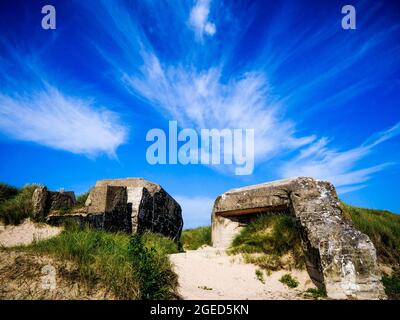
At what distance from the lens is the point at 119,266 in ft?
13.2

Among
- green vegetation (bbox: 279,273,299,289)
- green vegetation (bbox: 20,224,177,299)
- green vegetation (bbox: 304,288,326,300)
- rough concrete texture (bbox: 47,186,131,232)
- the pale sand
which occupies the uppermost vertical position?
rough concrete texture (bbox: 47,186,131,232)

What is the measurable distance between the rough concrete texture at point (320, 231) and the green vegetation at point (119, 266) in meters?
2.45

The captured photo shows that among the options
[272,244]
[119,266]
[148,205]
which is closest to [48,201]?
[148,205]

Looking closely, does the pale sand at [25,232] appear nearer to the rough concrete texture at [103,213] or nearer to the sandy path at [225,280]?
the rough concrete texture at [103,213]

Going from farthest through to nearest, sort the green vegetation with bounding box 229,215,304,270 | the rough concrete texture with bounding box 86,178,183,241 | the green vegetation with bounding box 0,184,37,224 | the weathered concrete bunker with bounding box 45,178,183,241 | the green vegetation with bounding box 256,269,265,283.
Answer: the rough concrete texture with bounding box 86,178,183,241, the green vegetation with bounding box 0,184,37,224, the weathered concrete bunker with bounding box 45,178,183,241, the green vegetation with bounding box 229,215,304,270, the green vegetation with bounding box 256,269,265,283

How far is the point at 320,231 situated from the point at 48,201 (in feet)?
20.0

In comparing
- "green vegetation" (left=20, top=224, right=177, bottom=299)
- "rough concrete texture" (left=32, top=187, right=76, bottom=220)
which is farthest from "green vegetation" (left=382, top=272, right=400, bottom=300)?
"rough concrete texture" (left=32, top=187, right=76, bottom=220)

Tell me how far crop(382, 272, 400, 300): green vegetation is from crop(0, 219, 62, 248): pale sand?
629cm

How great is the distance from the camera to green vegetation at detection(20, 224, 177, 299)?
3836 millimetres

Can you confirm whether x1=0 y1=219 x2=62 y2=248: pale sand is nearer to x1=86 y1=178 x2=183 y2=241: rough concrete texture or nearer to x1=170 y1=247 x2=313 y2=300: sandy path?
x1=86 y1=178 x2=183 y2=241: rough concrete texture

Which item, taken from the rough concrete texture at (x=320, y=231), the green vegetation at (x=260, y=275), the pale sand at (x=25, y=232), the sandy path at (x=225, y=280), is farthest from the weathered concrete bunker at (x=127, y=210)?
the green vegetation at (x=260, y=275)

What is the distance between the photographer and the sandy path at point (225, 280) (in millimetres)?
4934
